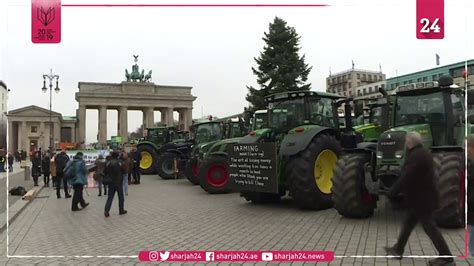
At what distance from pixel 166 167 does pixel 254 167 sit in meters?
11.7

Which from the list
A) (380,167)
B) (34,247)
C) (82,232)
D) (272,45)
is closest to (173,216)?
(82,232)

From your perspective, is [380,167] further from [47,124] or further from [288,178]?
[47,124]

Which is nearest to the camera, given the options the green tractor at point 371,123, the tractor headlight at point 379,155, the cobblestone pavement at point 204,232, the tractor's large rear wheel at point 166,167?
the cobblestone pavement at point 204,232

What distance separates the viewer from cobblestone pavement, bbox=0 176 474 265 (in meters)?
5.07

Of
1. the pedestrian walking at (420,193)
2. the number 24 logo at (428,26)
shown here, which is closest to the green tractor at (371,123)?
the pedestrian walking at (420,193)

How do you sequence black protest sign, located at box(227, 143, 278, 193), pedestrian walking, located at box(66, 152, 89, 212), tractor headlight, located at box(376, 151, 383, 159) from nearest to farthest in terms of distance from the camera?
1. tractor headlight, located at box(376, 151, 383, 159)
2. black protest sign, located at box(227, 143, 278, 193)
3. pedestrian walking, located at box(66, 152, 89, 212)

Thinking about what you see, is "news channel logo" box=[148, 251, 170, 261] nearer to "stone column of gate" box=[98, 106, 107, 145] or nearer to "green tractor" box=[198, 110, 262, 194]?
"stone column of gate" box=[98, 106, 107, 145]

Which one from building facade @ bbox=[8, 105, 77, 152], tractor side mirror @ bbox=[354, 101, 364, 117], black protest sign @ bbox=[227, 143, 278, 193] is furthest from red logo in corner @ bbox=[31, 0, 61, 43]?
tractor side mirror @ bbox=[354, 101, 364, 117]

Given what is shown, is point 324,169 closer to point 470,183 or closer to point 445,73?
point 445,73

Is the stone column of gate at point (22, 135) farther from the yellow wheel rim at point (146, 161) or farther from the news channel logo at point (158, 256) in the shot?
the yellow wheel rim at point (146, 161)

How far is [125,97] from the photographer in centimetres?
429

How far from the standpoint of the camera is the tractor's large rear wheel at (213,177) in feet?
41.7

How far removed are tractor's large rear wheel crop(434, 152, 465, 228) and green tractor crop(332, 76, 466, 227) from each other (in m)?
0.03

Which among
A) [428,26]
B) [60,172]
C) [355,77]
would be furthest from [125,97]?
[60,172]
